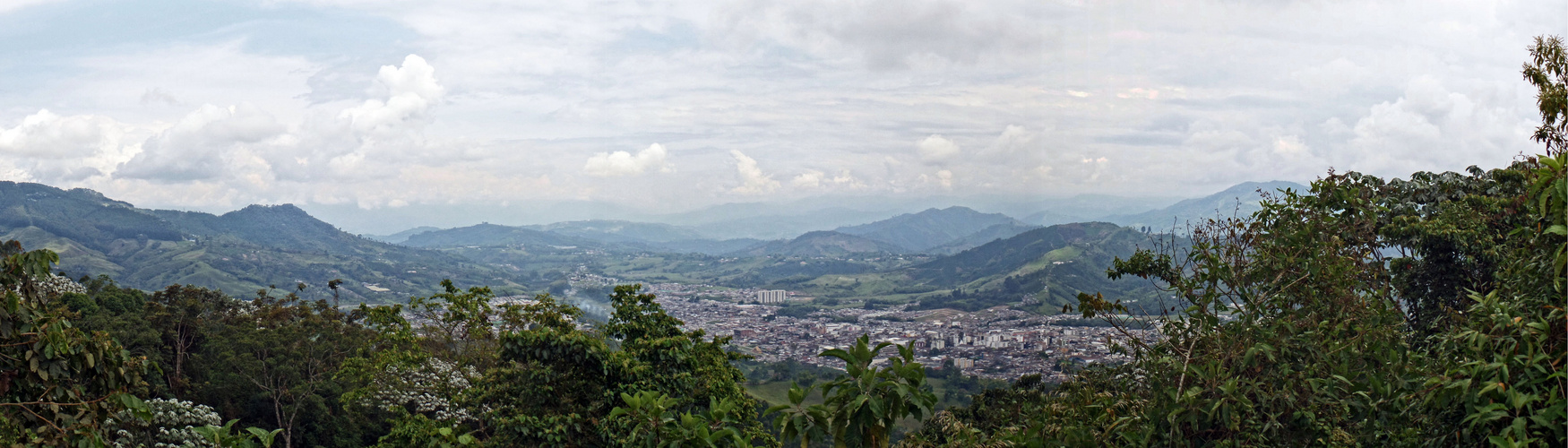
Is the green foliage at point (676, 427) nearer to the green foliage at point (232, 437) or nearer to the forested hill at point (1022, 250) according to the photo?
the green foliage at point (232, 437)

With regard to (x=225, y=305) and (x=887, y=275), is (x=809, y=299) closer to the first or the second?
(x=887, y=275)

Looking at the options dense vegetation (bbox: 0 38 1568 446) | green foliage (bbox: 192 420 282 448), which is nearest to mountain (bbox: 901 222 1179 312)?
dense vegetation (bbox: 0 38 1568 446)

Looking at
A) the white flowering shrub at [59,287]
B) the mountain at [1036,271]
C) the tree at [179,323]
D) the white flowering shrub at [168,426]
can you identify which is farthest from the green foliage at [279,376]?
the mountain at [1036,271]

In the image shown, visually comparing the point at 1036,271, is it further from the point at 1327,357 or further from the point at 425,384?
the point at 1327,357

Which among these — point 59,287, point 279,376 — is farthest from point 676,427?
point 59,287

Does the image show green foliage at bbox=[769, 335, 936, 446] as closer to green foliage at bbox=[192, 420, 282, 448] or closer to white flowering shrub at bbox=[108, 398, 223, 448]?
green foliage at bbox=[192, 420, 282, 448]

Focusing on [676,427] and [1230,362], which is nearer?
[676,427]
